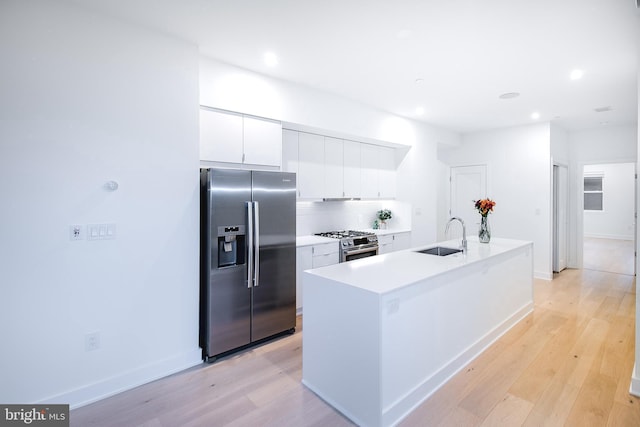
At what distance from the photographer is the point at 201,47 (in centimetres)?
280

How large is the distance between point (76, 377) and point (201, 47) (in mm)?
2706

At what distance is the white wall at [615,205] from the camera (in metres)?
9.71

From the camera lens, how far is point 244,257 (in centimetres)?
294

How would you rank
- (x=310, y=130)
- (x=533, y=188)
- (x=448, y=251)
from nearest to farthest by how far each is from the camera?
(x=448, y=251) < (x=310, y=130) < (x=533, y=188)

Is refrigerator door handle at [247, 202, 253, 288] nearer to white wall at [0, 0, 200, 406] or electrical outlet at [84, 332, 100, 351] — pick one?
white wall at [0, 0, 200, 406]

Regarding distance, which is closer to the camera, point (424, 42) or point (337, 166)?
point (424, 42)

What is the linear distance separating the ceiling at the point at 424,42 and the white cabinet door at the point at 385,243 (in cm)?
195

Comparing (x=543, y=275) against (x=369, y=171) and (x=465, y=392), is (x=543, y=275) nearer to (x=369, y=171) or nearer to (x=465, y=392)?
(x=369, y=171)

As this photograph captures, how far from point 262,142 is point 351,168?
1719mm

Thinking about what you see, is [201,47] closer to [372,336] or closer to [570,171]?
[372,336]

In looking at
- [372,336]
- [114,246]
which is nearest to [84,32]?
[114,246]

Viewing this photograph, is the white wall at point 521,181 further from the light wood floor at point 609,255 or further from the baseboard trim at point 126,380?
the baseboard trim at point 126,380

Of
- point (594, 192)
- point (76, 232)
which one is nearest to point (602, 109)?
point (76, 232)

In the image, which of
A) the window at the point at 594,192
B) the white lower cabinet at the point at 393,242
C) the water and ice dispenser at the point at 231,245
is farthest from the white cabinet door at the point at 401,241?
the window at the point at 594,192
